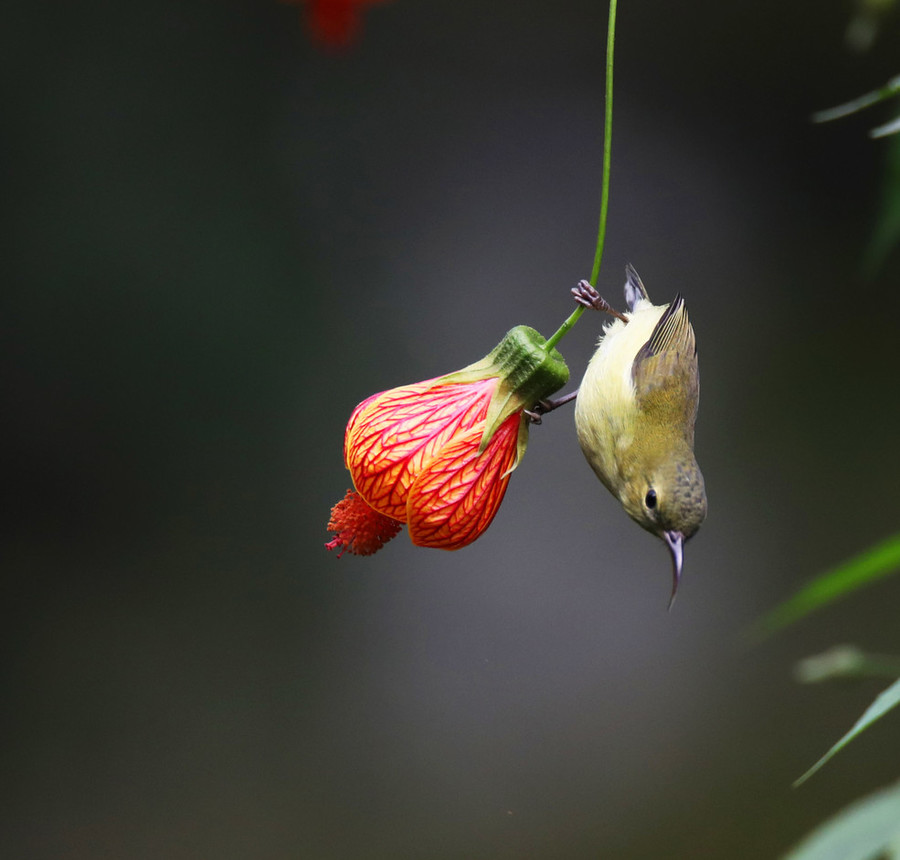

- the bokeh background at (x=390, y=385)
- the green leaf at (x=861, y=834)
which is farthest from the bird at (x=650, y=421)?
the bokeh background at (x=390, y=385)

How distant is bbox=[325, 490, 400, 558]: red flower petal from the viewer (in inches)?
41.7

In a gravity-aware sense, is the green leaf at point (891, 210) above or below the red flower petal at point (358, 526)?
above

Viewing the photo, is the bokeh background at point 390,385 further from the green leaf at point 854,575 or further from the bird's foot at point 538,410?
the green leaf at point 854,575

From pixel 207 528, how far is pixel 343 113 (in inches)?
61.5

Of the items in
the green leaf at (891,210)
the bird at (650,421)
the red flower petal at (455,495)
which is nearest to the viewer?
the green leaf at (891,210)

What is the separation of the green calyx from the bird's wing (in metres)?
0.53

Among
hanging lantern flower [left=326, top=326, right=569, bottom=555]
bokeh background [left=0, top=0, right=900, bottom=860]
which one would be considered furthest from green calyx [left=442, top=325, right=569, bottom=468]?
bokeh background [left=0, top=0, right=900, bottom=860]

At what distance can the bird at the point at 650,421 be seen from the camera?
1.49 meters

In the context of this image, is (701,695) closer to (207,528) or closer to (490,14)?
(207,528)

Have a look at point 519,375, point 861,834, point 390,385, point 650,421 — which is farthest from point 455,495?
point 390,385

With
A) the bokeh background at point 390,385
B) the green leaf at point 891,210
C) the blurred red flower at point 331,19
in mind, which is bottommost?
the bokeh background at point 390,385

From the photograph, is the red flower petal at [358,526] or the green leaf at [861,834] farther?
the red flower petal at [358,526]

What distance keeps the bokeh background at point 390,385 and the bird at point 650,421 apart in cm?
189

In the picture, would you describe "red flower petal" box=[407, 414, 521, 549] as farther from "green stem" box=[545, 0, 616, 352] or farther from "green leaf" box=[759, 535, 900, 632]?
"green leaf" box=[759, 535, 900, 632]
